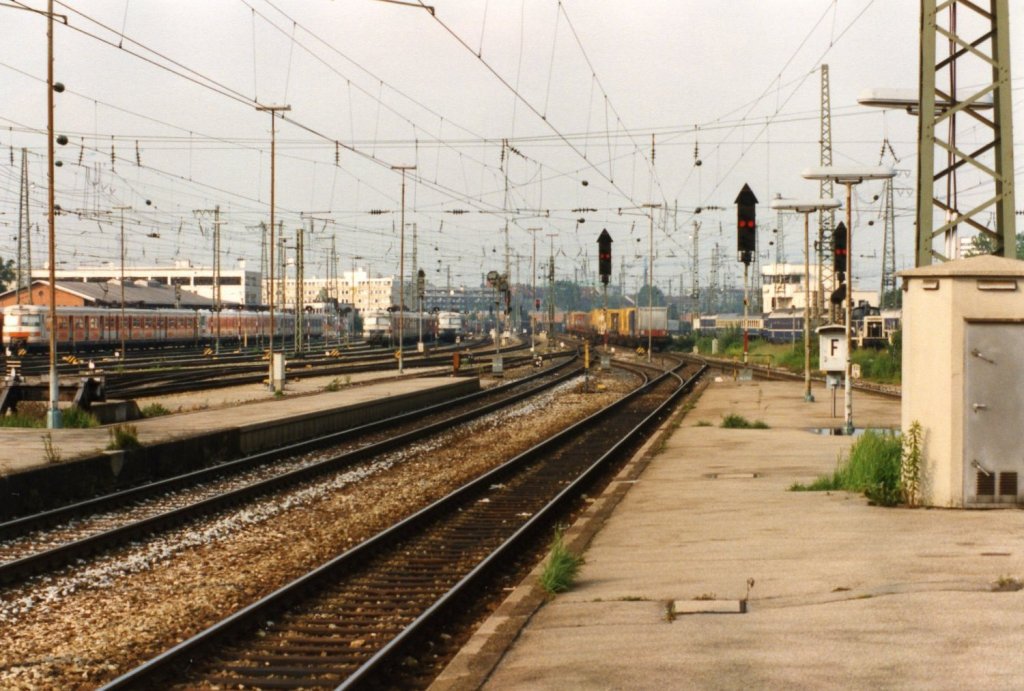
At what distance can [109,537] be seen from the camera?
13617 millimetres

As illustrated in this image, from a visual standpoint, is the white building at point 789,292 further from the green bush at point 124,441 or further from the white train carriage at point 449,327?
the green bush at point 124,441

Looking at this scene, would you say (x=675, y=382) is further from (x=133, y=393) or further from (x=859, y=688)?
(x=859, y=688)

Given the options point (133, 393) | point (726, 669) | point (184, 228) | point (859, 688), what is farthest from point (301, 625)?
point (184, 228)

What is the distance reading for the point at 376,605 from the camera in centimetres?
1071

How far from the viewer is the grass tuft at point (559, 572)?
10359mm

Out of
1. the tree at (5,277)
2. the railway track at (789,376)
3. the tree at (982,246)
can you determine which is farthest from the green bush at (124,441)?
the tree at (5,277)

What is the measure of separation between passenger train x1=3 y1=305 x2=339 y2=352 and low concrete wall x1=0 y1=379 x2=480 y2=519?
40822 mm

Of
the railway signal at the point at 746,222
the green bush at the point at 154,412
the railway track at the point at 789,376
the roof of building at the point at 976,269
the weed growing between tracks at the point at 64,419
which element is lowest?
the railway track at the point at 789,376

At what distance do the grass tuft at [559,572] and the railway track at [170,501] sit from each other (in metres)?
5.23

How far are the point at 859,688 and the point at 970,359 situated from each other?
6.41 meters

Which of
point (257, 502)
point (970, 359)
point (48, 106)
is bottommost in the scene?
point (257, 502)

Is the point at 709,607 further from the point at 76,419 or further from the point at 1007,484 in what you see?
the point at 76,419

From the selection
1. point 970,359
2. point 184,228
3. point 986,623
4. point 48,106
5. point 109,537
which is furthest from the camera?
point 184,228

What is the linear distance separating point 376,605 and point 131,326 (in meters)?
68.4
